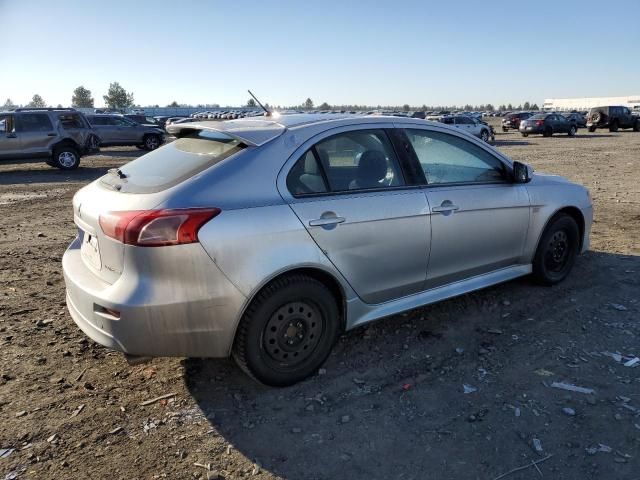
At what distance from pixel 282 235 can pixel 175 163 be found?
0.90 m

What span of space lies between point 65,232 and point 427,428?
21.0 ft

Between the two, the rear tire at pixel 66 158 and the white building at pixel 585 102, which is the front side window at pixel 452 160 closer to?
the rear tire at pixel 66 158

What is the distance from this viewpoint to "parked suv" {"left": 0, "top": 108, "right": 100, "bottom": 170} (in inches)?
593

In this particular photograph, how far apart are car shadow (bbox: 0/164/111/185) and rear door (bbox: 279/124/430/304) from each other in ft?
38.4

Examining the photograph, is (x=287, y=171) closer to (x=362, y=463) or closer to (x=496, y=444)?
(x=362, y=463)

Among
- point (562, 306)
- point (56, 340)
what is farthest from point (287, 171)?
point (562, 306)

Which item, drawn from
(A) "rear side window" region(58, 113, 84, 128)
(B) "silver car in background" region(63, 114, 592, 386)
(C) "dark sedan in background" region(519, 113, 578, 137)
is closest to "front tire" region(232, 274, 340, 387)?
(B) "silver car in background" region(63, 114, 592, 386)

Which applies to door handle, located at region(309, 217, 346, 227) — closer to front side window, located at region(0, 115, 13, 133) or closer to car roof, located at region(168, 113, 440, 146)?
car roof, located at region(168, 113, 440, 146)

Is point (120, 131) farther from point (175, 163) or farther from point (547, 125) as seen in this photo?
point (547, 125)

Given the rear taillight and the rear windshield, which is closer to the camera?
the rear taillight

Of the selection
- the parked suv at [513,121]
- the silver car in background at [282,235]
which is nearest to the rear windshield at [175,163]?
the silver car in background at [282,235]

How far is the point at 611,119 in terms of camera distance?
3734cm

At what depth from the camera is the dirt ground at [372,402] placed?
269 cm

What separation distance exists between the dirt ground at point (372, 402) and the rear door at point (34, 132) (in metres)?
12.1
